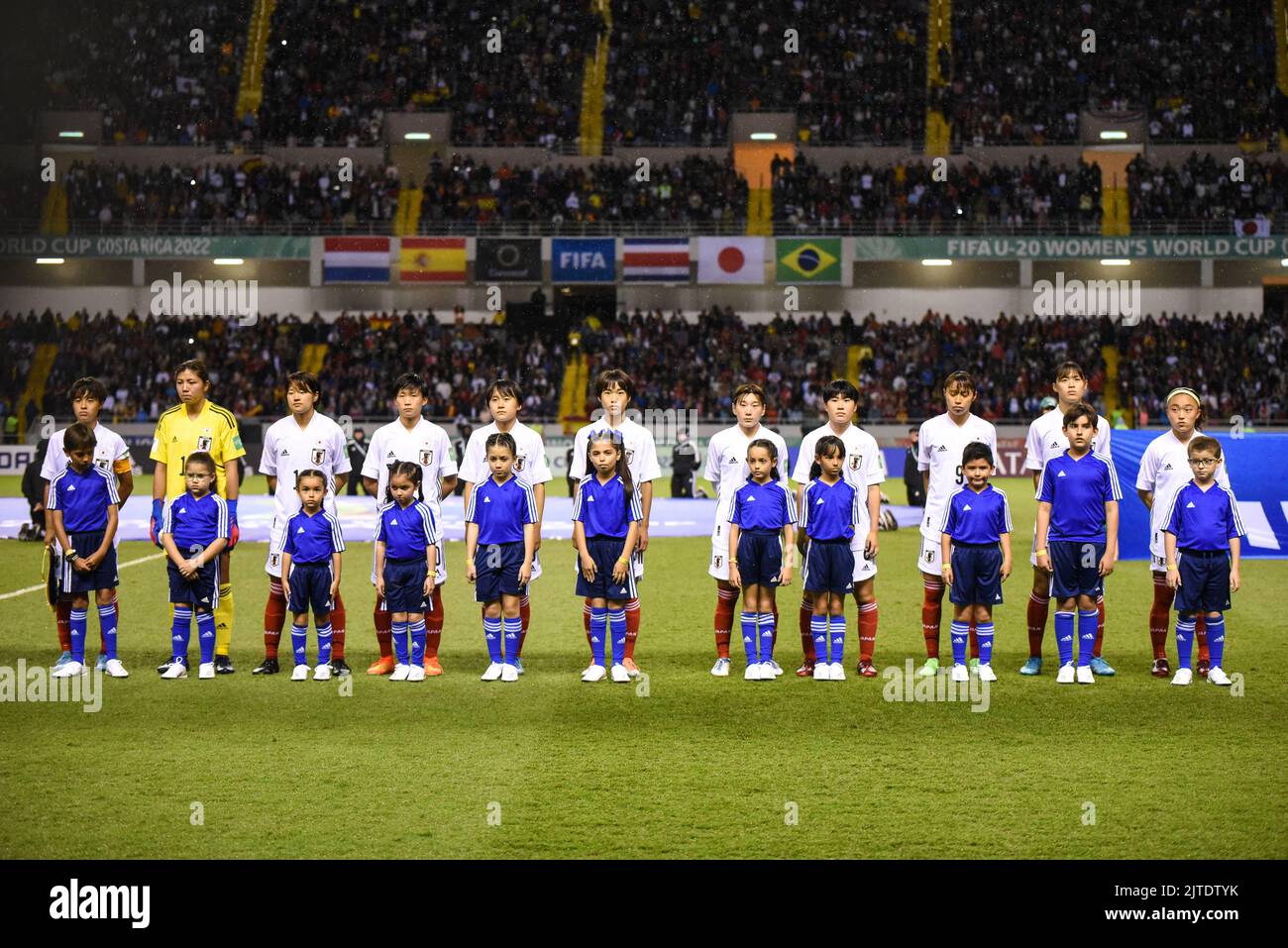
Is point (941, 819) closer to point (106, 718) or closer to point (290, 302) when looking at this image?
point (106, 718)

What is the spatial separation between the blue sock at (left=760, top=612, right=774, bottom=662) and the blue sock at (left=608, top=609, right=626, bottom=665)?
0.94 m

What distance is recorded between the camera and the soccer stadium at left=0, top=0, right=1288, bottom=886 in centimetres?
663

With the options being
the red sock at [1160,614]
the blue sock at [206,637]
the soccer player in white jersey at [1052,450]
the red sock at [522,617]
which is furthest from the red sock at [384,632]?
the red sock at [1160,614]

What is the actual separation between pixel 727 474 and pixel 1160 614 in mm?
3147

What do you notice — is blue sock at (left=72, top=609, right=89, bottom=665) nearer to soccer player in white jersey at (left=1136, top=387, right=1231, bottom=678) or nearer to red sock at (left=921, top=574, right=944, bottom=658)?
red sock at (left=921, top=574, right=944, bottom=658)

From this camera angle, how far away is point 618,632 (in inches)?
362

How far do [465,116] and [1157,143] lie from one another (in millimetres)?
21412

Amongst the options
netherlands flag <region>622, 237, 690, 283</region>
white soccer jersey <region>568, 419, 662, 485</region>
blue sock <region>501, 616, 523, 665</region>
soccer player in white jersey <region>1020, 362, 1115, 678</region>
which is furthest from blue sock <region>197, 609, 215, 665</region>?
netherlands flag <region>622, 237, 690, 283</region>

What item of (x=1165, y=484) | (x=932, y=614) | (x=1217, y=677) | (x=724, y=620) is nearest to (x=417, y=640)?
(x=724, y=620)

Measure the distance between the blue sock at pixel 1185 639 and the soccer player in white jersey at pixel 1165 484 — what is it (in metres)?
0.18

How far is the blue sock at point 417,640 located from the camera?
30.8 feet

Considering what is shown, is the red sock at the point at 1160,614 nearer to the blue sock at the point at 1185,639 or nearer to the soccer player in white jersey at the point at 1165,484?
the soccer player in white jersey at the point at 1165,484

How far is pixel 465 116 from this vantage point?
4269 centimetres
